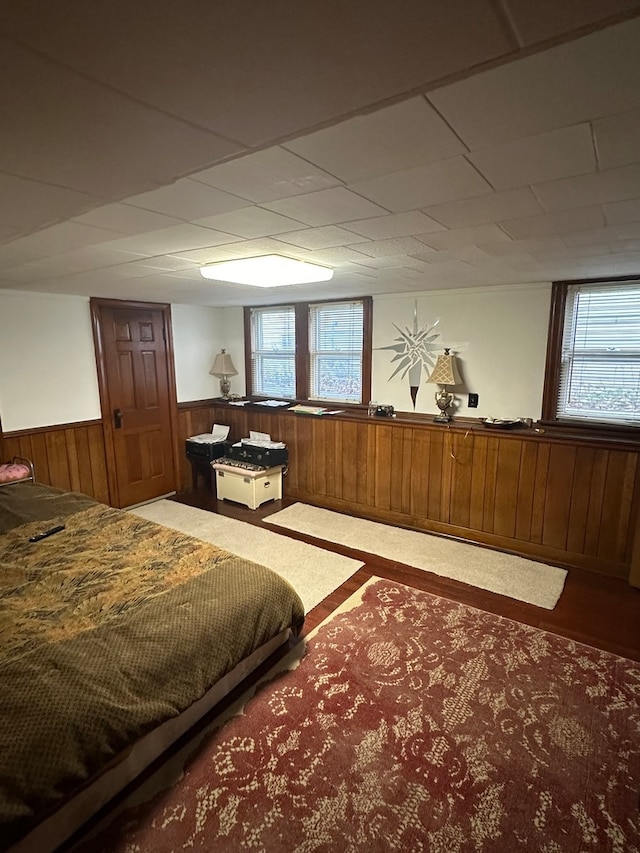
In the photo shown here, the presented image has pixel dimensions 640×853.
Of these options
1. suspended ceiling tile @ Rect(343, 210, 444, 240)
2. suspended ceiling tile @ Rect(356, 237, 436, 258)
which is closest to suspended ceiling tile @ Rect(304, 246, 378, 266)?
suspended ceiling tile @ Rect(356, 237, 436, 258)

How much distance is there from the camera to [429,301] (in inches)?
170

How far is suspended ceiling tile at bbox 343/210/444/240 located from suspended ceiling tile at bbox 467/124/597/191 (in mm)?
426

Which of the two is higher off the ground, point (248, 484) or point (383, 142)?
point (383, 142)

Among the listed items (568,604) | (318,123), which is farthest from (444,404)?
(318,123)

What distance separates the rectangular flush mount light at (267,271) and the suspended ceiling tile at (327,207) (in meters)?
0.77

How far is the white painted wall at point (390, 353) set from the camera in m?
3.88

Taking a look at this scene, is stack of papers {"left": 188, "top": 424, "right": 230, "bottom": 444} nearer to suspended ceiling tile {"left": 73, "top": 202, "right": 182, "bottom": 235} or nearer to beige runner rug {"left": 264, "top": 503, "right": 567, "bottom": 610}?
beige runner rug {"left": 264, "top": 503, "right": 567, "bottom": 610}

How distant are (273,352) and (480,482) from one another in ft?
9.57

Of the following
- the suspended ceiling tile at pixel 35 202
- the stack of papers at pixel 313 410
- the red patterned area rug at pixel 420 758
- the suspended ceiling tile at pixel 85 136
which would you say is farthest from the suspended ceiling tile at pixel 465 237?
the stack of papers at pixel 313 410

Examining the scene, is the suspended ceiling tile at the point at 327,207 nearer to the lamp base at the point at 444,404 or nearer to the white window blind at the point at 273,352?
the lamp base at the point at 444,404

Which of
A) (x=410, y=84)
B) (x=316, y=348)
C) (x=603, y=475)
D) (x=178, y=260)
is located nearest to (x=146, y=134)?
(x=410, y=84)

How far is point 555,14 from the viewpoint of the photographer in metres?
0.65

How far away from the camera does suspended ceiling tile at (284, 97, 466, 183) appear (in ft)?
3.42

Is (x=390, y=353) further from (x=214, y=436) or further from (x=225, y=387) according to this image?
(x=214, y=436)
